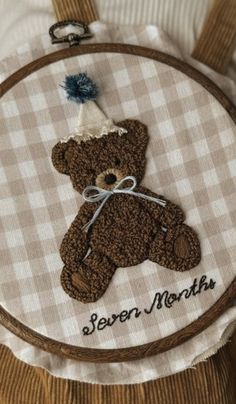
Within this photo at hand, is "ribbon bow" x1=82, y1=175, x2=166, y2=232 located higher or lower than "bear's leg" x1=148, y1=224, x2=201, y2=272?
higher

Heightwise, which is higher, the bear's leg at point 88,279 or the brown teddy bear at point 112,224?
the brown teddy bear at point 112,224

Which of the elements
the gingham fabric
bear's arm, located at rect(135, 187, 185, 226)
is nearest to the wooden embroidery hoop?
the gingham fabric

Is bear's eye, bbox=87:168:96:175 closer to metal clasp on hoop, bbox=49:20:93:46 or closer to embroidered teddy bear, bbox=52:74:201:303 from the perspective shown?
embroidered teddy bear, bbox=52:74:201:303

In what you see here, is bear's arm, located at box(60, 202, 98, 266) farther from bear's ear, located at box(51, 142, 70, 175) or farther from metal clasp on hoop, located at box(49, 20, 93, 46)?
metal clasp on hoop, located at box(49, 20, 93, 46)

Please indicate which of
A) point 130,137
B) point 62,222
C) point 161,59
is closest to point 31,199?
point 62,222

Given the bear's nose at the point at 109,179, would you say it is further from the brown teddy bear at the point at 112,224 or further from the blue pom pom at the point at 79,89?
the blue pom pom at the point at 79,89

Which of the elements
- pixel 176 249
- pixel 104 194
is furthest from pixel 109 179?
pixel 176 249

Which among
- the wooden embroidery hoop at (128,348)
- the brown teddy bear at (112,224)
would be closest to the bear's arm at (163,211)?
A: the brown teddy bear at (112,224)
